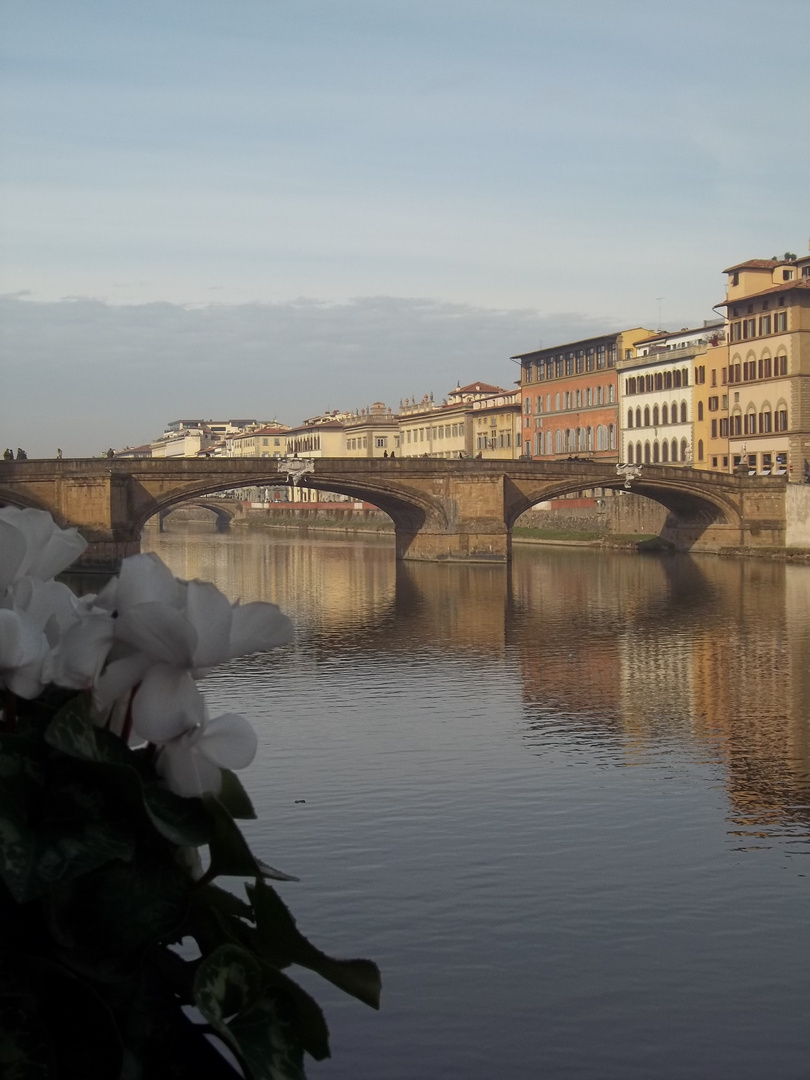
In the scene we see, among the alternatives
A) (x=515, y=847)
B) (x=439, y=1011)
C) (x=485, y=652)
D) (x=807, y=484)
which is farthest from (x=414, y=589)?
(x=439, y=1011)

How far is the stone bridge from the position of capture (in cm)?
5325

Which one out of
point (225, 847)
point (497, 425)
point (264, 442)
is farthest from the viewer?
point (264, 442)

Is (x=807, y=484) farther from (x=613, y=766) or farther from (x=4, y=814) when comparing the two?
(x=4, y=814)

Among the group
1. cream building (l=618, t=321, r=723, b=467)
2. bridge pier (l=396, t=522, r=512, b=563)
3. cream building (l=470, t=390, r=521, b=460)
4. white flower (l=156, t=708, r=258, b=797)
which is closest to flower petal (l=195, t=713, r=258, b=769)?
white flower (l=156, t=708, r=258, b=797)

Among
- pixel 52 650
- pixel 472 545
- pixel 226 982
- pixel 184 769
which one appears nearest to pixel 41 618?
pixel 52 650

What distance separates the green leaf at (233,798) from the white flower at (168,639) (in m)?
0.19

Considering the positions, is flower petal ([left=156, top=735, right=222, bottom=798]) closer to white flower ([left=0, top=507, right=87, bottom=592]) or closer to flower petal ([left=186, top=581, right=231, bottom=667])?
flower petal ([left=186, top=581, right=231, bottom=667])

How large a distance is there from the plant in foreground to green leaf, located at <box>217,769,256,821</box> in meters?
0.06

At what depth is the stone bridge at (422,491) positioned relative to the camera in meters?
53.2

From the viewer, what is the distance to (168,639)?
217 centimetres

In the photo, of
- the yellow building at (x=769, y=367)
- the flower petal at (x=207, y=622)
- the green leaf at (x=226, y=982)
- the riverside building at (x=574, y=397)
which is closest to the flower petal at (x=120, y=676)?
the flower petal at (x=207, y=622)

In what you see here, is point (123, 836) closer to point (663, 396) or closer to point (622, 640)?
point (622, 640)

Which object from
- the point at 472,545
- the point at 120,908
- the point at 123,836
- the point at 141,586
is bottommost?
the point at 472,545

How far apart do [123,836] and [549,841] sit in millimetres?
11768
